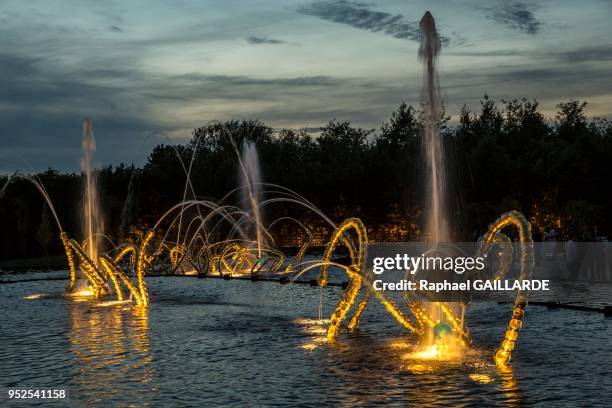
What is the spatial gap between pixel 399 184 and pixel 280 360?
5038 centimetres

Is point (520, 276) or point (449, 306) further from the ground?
point (520, 276)

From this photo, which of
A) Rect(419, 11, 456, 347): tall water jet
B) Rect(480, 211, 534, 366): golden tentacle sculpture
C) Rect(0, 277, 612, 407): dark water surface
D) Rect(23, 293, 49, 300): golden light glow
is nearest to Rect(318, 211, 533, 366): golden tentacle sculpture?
Rect(480, 211, 534, 366): golden tentacle sculpture

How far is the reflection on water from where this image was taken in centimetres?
1170

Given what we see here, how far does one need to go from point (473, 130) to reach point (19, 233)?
121ft

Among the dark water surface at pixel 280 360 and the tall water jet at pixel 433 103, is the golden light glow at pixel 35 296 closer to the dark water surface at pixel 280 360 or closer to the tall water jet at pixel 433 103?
the dark water surface at pixel 280 360

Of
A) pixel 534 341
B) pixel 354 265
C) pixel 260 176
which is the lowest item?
pixel 534 341

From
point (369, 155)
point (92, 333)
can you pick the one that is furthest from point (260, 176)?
point (92, 333)

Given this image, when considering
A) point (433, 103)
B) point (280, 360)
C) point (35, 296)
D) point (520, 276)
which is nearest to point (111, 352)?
point (280, 360)

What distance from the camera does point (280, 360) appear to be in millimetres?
13641

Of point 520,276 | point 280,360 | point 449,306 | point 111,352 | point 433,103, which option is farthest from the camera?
point 433,103

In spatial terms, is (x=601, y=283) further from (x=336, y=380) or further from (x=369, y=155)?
(x=369, y=155)

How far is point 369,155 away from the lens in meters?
66.1

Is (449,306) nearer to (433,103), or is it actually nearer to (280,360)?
(280,360)

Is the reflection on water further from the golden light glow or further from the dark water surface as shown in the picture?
the golden light glow
